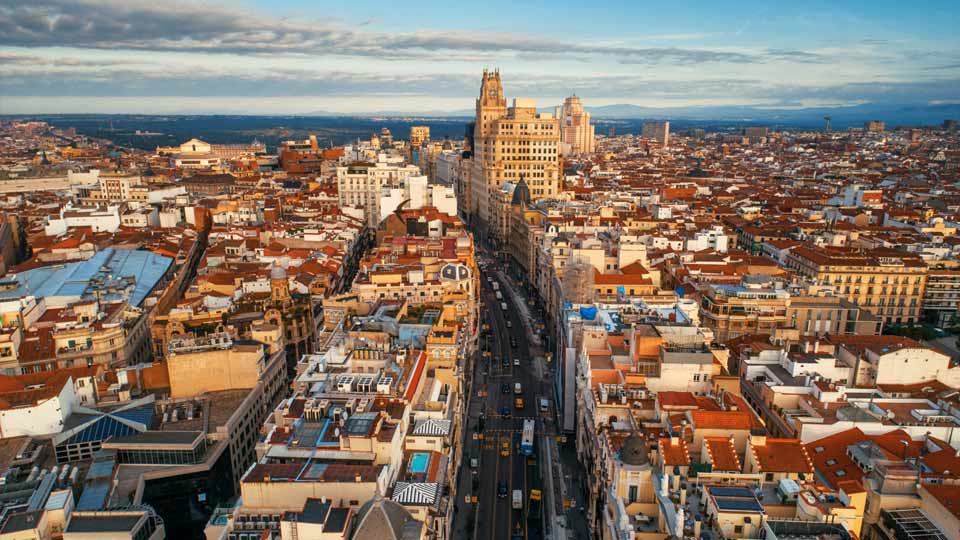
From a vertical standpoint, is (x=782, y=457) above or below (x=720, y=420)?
below

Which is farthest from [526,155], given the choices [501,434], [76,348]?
[76,348]

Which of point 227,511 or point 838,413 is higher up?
point 838,413

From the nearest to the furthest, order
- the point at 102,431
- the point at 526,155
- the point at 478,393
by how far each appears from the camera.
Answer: the point at 102,431
the point at 478,393
the point at 526,155

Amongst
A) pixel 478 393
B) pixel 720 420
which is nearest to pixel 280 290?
pixel 478 393

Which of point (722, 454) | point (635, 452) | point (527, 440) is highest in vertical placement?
point (635, 452)

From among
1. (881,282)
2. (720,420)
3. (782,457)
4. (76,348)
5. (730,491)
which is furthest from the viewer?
(881,282)

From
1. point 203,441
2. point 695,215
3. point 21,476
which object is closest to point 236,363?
point 203,441

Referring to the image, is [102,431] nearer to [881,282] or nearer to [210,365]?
[210,365]

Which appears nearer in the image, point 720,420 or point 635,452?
point 635,452

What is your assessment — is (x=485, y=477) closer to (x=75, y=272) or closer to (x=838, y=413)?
(x=838, y=413)
